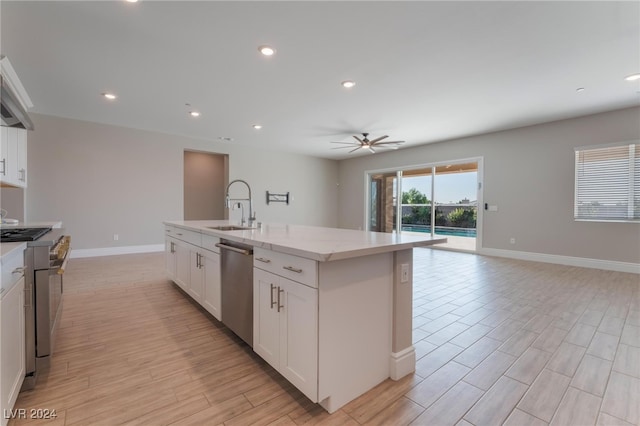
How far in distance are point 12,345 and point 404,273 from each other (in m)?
2.06

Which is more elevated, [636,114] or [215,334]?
[636,114]

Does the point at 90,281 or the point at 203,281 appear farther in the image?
the point at 90,281

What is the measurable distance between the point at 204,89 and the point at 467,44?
3.28 metres

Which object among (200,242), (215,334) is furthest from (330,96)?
(215,334)

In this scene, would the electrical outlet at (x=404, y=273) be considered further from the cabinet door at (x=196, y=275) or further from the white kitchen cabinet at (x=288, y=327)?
the cabinet door at (x=196, y=275)

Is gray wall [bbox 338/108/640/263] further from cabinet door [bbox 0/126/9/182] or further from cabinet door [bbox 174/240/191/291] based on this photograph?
cabinet door [bbox 0/126/9/182]

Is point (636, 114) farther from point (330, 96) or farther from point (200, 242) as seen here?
point (200, 242)

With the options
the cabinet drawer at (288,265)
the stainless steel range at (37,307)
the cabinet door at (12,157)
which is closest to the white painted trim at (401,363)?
the cabinet drawer at (288,265)

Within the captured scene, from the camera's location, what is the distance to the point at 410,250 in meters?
1.82

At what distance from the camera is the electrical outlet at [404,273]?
175 centimetres

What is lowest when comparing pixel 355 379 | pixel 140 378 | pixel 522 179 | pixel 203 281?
pixel 140 378

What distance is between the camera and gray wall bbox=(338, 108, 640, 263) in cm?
458

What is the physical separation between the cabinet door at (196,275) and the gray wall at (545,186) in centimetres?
592

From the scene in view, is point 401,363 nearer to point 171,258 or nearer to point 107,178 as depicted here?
point 171,258
